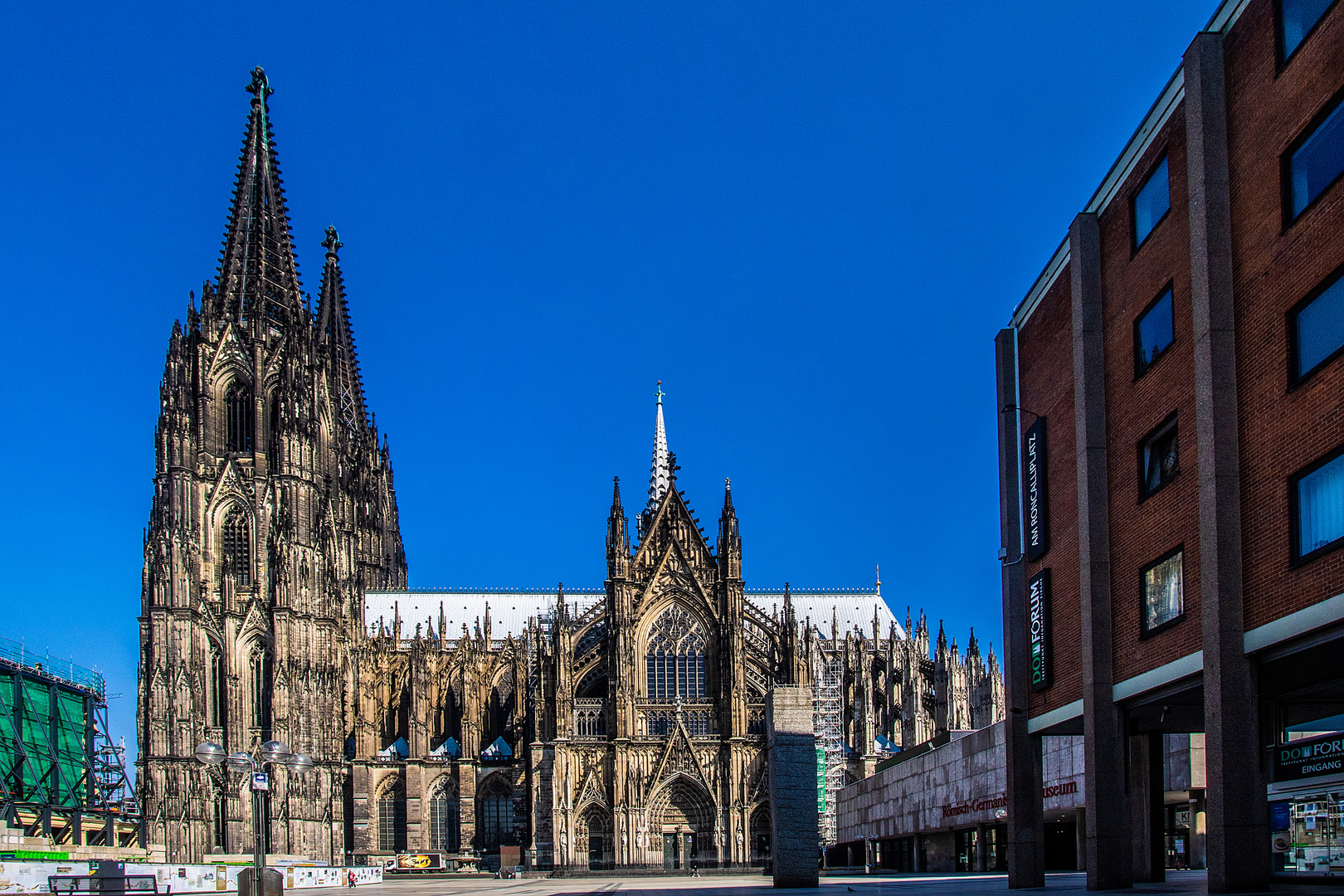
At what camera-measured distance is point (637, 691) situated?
265 feet

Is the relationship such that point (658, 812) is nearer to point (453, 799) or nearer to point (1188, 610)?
point (453, 799)

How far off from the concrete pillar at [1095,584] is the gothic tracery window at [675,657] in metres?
50.5

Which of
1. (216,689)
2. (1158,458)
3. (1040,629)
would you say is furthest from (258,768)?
(216,689)

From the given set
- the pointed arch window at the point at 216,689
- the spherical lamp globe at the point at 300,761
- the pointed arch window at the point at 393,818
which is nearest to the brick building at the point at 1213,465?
the spherical lamp globe at the point at 300,761

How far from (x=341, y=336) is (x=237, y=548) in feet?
93.0

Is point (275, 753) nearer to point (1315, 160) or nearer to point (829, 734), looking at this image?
point (1315, 160)

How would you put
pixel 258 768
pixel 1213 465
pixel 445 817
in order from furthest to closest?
pixel 445 817, pixel 258 768, pixel 1213 465

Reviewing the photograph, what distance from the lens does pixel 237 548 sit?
84.6 metres

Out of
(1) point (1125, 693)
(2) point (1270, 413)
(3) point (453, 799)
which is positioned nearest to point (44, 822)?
(3) point (453, 799)

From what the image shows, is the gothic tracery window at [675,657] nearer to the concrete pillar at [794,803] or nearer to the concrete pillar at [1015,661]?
the concrete pillar at [794,803]

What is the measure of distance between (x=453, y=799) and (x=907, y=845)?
28.8 meters

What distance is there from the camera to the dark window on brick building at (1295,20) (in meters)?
21.7

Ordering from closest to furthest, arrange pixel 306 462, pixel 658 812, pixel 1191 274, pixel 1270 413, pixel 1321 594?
pixel 1321 594
pixel 1270 413
pixel 1191 274
pixel 658 812
pixel 306 462

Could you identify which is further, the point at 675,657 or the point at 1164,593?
the point at 675,657
